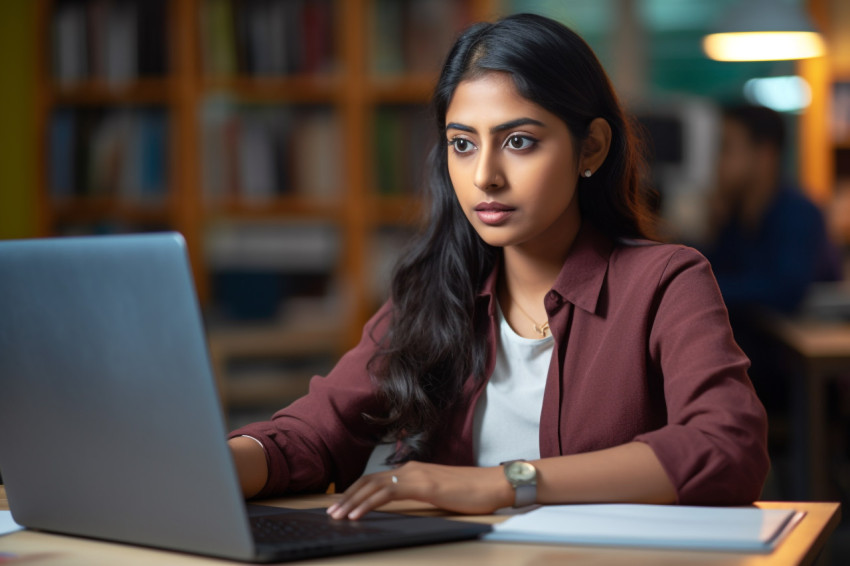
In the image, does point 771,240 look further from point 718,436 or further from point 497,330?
point 718,436

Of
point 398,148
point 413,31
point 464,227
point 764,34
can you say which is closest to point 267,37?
point 413,31

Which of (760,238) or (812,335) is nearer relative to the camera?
(812,335)

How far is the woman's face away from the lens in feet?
4.22

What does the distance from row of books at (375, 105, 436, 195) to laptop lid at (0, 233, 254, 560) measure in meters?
3.38

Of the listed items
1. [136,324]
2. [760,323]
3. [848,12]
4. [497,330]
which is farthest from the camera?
[848,12]

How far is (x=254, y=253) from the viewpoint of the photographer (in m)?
4.39

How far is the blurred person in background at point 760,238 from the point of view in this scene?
3412mm

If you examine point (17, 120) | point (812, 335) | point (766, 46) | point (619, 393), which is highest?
point (766, 46)

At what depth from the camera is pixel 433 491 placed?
1057 millimetres

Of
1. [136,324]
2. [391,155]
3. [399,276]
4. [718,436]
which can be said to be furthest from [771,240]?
[136,324]

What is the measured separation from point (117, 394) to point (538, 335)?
672 millimetres

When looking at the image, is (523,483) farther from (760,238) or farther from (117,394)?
(760,238)

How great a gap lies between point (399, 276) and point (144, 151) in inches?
122

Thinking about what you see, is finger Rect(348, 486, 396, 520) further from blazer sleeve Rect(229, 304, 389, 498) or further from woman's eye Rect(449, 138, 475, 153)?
woman's eye Rect(449, 138, 475, 153)
